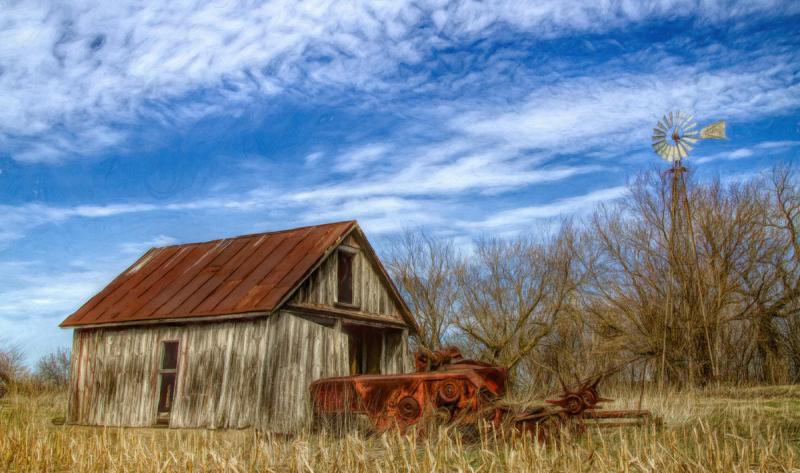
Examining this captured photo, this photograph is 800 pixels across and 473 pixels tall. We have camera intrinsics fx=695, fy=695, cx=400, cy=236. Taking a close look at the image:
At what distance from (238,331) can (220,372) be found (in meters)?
1.01

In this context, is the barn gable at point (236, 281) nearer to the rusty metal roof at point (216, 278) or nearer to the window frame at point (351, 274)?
the rusty metal roof at point (216, 278)

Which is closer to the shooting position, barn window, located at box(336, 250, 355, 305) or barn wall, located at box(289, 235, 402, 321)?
barn wall, located at box(289, 235, 402, 321)

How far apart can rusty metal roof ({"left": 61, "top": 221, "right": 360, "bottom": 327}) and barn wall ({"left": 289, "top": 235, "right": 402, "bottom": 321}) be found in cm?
47

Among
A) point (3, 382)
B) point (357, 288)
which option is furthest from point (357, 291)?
point (3, 382)

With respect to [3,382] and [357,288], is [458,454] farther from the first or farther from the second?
[3,382]

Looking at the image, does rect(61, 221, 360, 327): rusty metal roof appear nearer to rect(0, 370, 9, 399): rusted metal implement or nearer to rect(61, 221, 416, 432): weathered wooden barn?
rect(61, 221, 416, 432): weathered wooden barn

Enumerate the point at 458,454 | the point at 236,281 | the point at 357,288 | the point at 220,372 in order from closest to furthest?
the point at 458,454 → the point at 220,372 → the point at 236,281 → the point at 357,288

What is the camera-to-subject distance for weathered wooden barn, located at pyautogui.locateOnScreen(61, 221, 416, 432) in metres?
15.4

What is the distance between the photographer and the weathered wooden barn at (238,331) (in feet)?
50.6

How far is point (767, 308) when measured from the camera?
1027 inches

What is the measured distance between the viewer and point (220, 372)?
51.6 feet

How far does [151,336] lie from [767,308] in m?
21.8

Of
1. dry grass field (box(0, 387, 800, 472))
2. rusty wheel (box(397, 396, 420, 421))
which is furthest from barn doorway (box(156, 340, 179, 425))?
rusty wheel (box(397, 396, 420, 421))

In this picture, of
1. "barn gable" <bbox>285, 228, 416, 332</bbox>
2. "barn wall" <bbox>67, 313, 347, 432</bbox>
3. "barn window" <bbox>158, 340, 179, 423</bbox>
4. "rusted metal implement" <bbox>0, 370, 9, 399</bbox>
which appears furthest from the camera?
"rusted metal implement" <bbox>0, 370, 9, 399</bbox>
